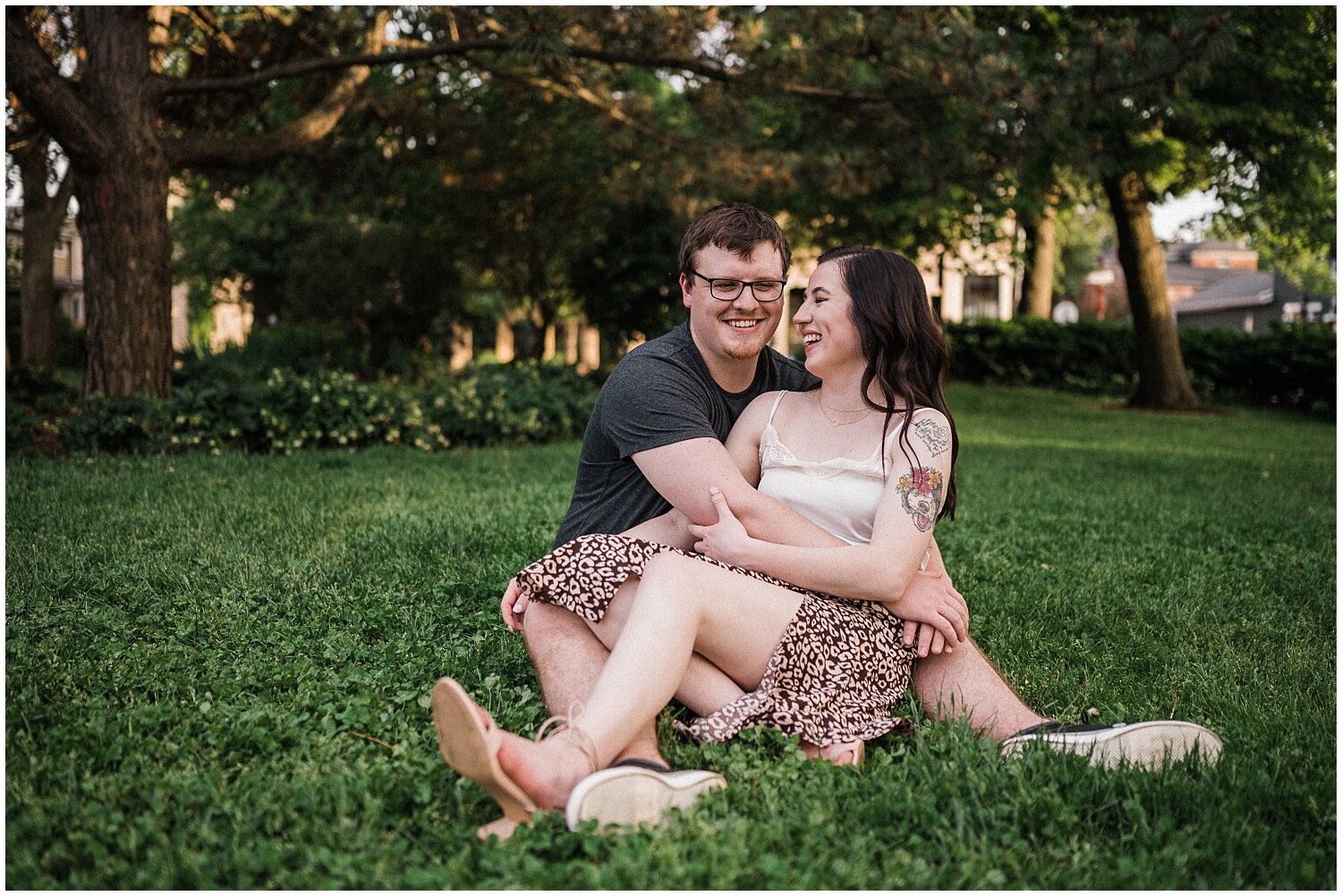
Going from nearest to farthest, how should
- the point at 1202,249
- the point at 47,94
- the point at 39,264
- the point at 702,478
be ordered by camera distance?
the point at 702,478 → the point at 47,94 → the point at 39,264 → the point at 1202,249

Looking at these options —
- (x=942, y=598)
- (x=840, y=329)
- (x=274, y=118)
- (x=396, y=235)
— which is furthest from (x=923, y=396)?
(x=396, y=235)

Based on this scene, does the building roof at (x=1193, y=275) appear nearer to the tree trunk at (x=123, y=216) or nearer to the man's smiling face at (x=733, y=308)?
the tree trunk at (x=123, y=216)

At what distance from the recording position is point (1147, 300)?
1617 cm

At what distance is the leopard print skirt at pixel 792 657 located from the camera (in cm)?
272

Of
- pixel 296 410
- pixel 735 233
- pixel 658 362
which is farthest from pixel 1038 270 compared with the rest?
pixel 658 362

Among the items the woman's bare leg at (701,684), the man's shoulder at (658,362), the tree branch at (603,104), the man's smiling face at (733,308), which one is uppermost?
the tree branch at (603,104)

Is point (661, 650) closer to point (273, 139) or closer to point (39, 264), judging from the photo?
point (273, 139)

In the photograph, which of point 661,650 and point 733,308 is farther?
point 733,308

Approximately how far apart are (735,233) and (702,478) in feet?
2.65

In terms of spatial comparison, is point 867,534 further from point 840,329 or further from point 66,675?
point 66,675

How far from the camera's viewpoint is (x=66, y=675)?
3.19m

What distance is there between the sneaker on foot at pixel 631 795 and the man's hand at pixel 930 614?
897 mm

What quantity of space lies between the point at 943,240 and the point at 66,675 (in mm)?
15959

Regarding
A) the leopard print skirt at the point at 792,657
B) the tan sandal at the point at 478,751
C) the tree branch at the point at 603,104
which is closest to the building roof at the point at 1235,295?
the tree branch at the point at 603,104
